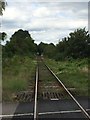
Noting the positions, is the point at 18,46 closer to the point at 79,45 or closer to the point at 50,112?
the point at 79,45

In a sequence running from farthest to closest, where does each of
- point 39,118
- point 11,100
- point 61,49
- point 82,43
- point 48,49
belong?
point 48,49 < point 61,49 < point 82,43 < point 11,100 < point 39,118

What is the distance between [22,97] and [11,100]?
76 cm

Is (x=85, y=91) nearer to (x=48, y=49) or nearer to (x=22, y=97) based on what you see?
(x=22, y=97)

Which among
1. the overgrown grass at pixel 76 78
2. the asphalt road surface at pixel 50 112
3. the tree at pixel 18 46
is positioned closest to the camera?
the asphalt road surface at pixel 50 112

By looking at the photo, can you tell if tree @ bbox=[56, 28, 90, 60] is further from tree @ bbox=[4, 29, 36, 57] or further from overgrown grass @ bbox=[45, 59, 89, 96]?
overgrown grass @ bbox=[45, 59, 89, 96]

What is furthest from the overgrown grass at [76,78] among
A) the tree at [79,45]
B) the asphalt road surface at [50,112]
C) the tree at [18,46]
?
the tree at [79,45]

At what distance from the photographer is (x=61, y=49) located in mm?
98000

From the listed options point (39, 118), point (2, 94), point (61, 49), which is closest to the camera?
point (39, 118)

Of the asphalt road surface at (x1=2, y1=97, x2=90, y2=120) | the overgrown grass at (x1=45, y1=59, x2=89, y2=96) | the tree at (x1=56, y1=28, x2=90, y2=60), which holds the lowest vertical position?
the asphalt road surface at (x1=2, y1=97, x2=90, y2=120)

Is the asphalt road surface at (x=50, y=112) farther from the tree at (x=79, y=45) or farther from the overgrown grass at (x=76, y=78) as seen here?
the tree at (x=79, y=45)

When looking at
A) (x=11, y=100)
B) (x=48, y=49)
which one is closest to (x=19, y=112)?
(x=11, y=100)

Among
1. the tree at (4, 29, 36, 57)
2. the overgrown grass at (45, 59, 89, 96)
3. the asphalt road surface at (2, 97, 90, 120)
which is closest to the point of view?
the asphalt road surface at (2, 97, 90, 120)

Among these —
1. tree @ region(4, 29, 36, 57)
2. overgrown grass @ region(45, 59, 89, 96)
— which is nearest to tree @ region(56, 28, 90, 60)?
tree @ region(4, 29, 36, 57)

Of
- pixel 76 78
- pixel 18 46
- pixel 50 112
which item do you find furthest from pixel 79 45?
pixel 50 112
